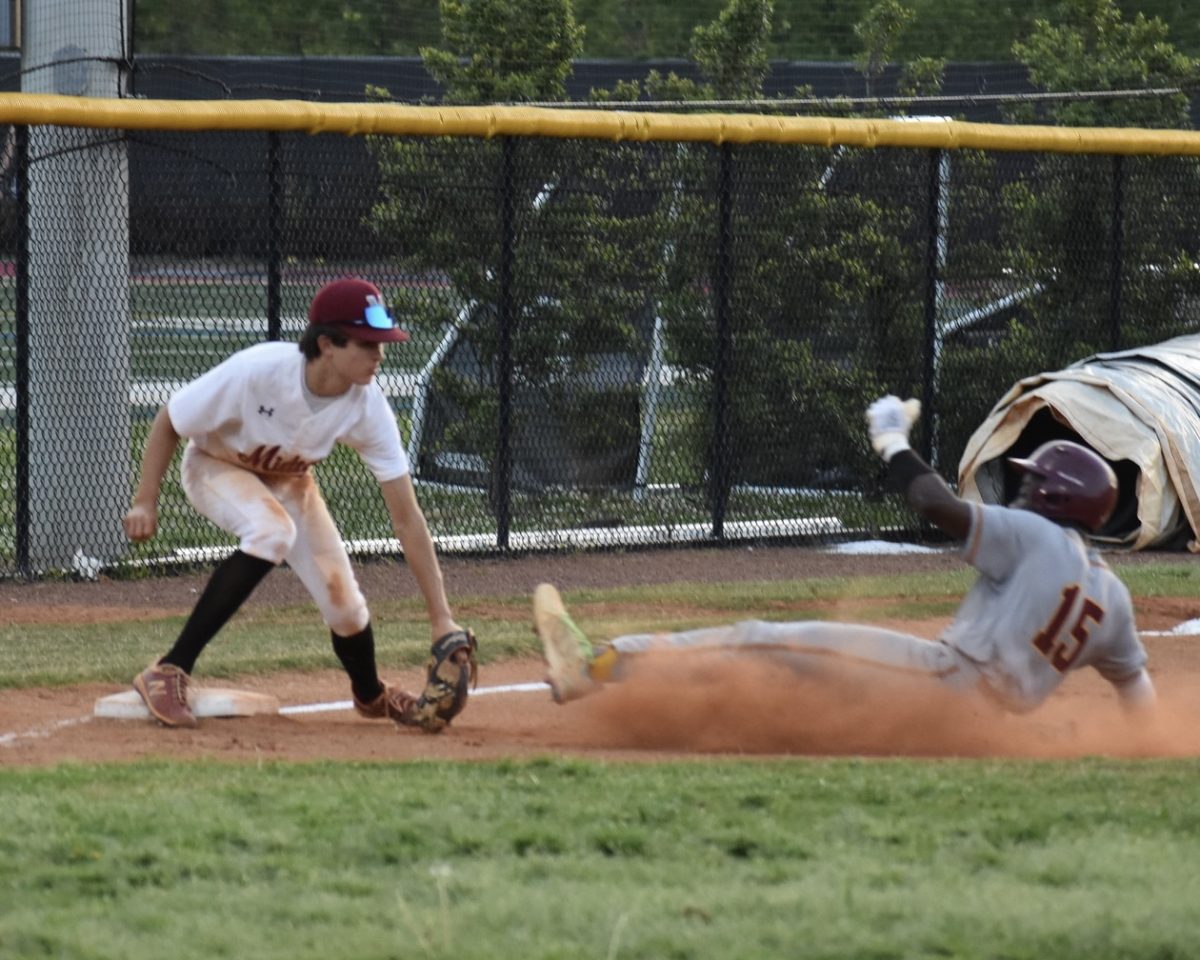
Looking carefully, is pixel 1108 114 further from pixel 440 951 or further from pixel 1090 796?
pixel 440 951

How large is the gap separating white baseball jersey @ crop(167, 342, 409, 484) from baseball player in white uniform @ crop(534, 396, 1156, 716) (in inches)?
39.4

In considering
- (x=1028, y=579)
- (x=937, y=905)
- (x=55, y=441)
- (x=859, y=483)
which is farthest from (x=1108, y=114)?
(x=937, y=905)

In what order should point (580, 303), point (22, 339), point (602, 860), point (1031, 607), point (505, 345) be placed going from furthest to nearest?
point (580, 303) < point (505, 345) < point (22, 339) < point (1031, 607) < point (602, 860)

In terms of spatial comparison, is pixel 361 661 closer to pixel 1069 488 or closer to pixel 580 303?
pixel 1069 488

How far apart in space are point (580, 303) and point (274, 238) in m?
1.88

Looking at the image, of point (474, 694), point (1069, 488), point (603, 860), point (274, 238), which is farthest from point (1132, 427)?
point (603, 860)

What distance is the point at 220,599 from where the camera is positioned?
21.2ft

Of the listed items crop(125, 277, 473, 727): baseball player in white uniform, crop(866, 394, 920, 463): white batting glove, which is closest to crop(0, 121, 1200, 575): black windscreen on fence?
crop(125, 277, 473, 727): baseball player in white uniform

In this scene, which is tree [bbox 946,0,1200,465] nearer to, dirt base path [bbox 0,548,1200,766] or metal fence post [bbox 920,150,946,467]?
metal fence post [bbox 920,150,946,467]

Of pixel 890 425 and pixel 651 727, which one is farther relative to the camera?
pixel 651 727

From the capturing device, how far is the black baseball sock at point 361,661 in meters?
6.66

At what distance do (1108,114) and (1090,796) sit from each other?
10335 mm

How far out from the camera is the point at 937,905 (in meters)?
4.35

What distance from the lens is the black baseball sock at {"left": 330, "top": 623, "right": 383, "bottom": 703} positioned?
6.66 meters
